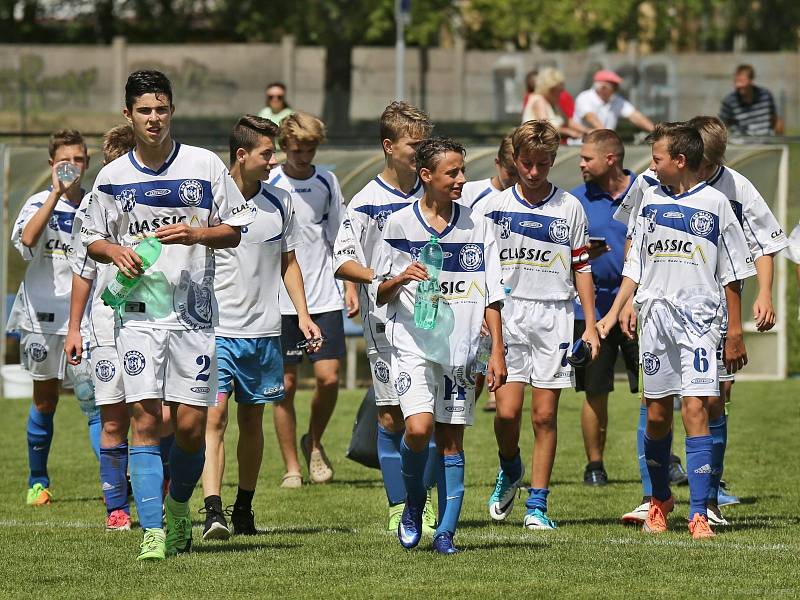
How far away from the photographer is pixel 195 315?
7090 mm

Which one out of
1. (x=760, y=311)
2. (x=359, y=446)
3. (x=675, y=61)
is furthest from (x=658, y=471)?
(x=675, y=61)

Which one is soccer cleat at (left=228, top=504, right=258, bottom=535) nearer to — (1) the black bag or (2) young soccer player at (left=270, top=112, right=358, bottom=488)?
(1) the black bag

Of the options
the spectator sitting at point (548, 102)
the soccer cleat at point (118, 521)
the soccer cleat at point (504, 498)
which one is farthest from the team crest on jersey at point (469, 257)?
the spectator sitting at point (548, 102)

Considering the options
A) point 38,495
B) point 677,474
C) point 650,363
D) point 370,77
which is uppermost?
point 370,77

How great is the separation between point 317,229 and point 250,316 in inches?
93.4

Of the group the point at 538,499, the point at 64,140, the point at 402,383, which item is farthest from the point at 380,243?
the point at 64,140

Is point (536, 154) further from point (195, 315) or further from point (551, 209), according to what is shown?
point (195, 315)

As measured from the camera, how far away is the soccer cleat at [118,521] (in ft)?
27.4

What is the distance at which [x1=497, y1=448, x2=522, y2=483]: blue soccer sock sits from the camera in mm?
8695

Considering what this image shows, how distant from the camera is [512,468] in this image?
8.71 metres

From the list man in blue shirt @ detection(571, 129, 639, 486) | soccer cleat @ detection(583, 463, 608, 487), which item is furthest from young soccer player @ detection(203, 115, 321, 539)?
soccer cleat @ detection(583, 463, 608, 487)

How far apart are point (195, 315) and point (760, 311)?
9.67 feet

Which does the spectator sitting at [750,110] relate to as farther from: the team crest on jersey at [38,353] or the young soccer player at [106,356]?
the young soccer player at [106,356]

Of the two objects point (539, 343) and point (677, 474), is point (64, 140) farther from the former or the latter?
point (677, 474)
